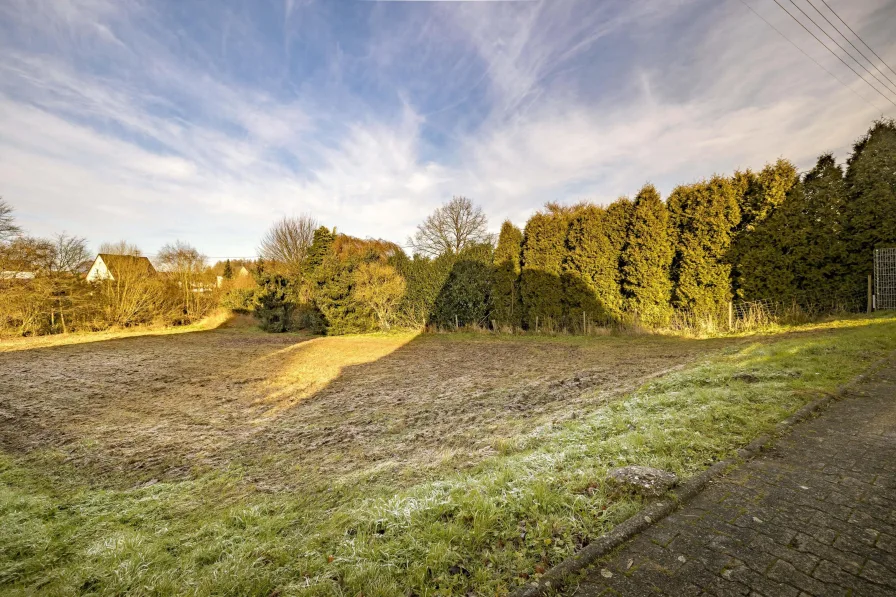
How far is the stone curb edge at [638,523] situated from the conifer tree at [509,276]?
38.5 feet

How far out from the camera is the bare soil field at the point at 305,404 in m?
4.12

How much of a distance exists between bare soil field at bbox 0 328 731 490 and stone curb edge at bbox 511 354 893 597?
171 centimetres

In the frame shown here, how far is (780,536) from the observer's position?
6.52 ft

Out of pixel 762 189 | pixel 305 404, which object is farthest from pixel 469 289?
pixel 305 404

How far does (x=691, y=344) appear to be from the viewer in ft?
32.0

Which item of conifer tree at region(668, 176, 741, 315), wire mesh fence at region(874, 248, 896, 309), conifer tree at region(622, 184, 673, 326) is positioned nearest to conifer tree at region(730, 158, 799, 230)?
conifer tree at region(668, 176, 741, 315)

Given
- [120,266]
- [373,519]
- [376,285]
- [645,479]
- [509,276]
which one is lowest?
[373,519]

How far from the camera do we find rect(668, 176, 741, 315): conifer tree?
11.5 metres

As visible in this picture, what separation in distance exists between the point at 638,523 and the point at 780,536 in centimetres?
70

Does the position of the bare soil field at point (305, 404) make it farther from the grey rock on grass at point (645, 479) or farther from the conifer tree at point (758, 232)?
the conifer tree at point (758, 232)

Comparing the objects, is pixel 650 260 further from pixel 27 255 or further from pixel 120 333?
pixel 27 255

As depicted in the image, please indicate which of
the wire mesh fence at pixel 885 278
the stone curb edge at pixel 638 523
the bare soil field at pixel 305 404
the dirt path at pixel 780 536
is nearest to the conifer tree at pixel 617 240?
the bare soil field at pixel 305 404

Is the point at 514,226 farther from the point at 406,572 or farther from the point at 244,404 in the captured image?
the point at 406,572

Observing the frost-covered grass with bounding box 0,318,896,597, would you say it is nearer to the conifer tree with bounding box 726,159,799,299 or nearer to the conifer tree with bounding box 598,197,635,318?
the conifer tree with bounding box 726,159,799,299
